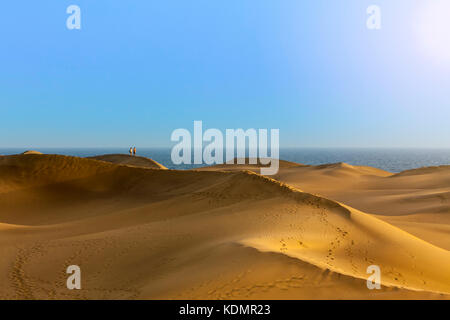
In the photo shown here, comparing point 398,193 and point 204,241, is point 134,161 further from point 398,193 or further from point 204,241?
point 204,241

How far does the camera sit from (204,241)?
26.2 ft

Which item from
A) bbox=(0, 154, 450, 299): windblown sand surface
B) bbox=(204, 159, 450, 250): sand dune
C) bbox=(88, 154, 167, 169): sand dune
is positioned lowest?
bbox=(204, 159, 450, 250): sand dune

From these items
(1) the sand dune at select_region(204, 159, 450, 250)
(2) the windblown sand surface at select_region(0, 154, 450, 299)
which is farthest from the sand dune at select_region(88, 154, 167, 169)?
(2) the windblown sand surface at select_region(0, 154, 450, 299)

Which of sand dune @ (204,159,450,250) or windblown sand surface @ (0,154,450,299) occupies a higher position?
windblown sand surface @ (0,154,450,299)

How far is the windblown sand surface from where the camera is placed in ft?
16.9

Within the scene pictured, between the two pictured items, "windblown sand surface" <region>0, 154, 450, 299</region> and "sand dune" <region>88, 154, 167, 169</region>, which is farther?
"sand dune" <region>88, 154, 167, 169</region>

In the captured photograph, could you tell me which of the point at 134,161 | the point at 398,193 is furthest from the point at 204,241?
the point at 134,161

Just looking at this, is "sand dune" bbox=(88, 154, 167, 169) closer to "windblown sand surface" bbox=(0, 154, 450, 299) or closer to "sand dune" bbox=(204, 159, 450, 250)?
"sand dune" bbox=(204, 159, 450, 250)

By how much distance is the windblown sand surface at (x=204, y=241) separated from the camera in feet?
16.9

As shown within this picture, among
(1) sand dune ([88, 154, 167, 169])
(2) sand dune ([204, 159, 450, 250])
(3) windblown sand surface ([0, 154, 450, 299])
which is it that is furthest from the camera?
(1) sand dune ([88, 154, 167, 169])

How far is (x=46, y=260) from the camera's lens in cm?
802

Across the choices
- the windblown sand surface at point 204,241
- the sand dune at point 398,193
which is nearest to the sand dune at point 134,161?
the sand dune at point 398,193
